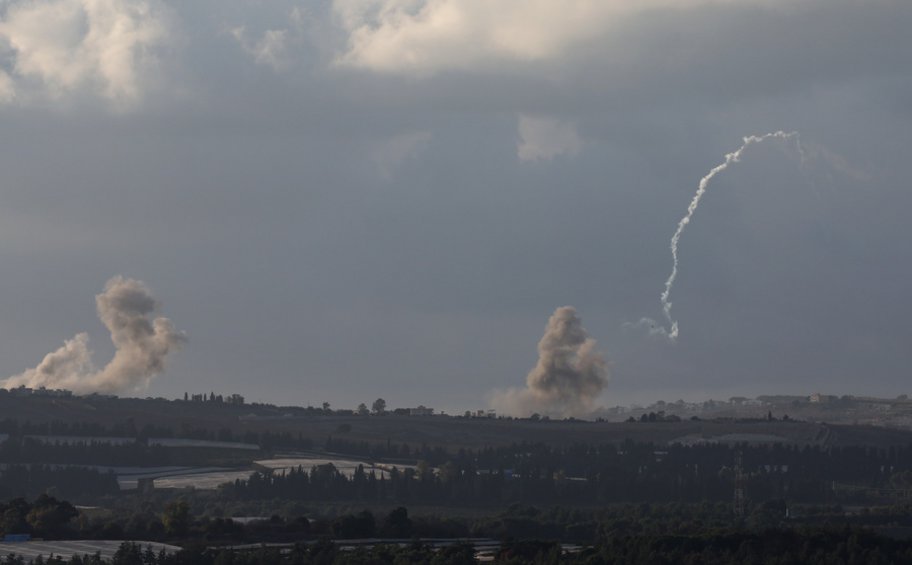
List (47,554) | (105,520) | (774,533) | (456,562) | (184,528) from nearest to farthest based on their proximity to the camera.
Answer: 1. (456,562)
2. (47,554)
3. (774,533)
4. (184,528)
5. (105,520)

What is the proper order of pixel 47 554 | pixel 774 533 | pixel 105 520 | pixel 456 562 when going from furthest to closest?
pixel 105 520 < pixel 774 533 < pixel 47 554 < pixel 456 562

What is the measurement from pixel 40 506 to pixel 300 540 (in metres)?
26.4

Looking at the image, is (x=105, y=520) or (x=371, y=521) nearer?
(x=371, y=521)

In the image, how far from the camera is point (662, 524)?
196 m

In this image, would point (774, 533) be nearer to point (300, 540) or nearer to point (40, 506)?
point (300, 540)

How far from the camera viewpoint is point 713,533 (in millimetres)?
163000

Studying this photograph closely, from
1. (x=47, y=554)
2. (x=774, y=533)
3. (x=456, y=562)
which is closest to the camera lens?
(x=456, y=562)

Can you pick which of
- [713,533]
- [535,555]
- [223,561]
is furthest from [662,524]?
[223,561]

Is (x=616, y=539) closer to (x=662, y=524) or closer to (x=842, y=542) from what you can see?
(x=842, y=542)

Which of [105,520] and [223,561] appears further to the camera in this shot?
[105,520]

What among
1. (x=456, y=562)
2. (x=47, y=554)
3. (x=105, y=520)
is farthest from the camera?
(x=105, y=520)

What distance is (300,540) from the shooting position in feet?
551

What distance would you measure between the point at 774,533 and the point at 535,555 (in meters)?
23.6

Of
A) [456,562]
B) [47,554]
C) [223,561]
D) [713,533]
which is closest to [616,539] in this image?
[713,533]
